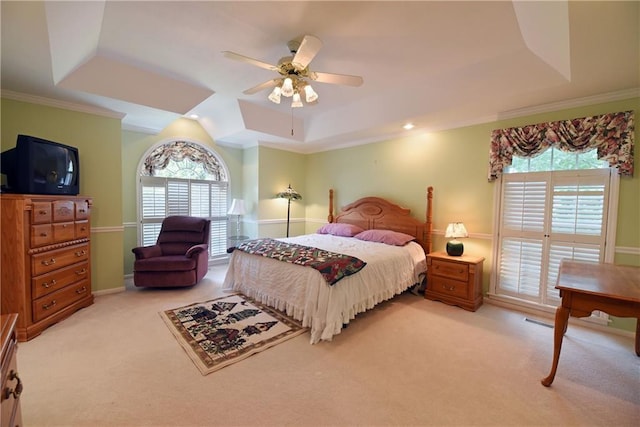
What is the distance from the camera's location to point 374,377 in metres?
2.12

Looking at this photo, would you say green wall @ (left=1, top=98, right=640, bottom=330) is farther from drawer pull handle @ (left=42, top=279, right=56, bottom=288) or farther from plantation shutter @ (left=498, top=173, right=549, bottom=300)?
drawer pull handle @ (left=42, top=279, right=56, bottom=288)

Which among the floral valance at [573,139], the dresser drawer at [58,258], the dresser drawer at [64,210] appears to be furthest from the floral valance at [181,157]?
the floral valance at [573,139]

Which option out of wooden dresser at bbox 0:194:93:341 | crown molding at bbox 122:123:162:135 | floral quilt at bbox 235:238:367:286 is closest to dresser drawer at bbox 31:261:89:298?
wooden dresser at bbox 0:194:93:341

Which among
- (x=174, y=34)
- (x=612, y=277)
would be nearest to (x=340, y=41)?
(x=174, y=34)

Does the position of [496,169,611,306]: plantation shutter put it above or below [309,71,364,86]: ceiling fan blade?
below

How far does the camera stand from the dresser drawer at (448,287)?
3.45 metres

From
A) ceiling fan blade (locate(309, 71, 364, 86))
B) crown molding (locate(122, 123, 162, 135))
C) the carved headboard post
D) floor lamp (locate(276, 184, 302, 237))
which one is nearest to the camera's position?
ceiling fan blade (locate(309, 71, 364, 86))

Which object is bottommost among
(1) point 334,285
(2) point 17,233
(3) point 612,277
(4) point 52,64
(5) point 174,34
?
(1) point 334,285

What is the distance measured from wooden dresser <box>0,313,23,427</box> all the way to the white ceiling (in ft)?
7.45

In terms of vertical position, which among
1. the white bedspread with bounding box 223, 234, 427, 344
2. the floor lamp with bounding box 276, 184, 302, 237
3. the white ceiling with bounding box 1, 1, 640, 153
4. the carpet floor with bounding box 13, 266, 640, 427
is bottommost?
the carpet floor with bounding box 13, 266, 640, 427

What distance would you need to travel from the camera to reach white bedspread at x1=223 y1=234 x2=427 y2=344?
8.77 ft

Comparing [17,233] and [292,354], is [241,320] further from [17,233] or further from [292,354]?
[17,233]

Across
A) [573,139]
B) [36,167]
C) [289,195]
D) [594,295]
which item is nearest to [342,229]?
[289,195]

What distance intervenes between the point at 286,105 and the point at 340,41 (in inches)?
79.6
